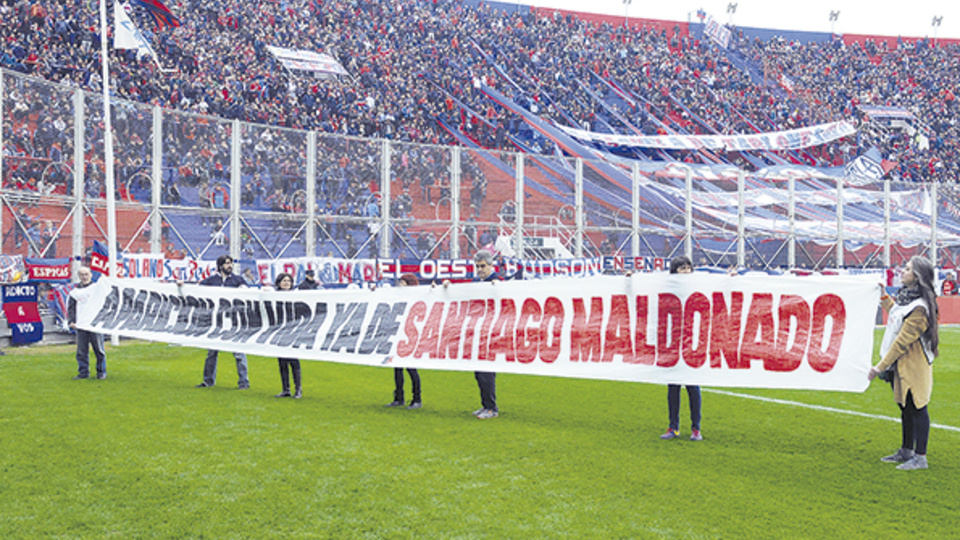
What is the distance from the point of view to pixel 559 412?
28.6 ft

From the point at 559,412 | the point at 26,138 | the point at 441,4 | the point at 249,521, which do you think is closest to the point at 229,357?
the point at 26,138

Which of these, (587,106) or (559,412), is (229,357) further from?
(587,106)

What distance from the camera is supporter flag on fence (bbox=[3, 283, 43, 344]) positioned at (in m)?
14.3

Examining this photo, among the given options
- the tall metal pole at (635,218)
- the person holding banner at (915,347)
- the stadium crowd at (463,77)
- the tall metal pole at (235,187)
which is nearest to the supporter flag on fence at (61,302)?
the stadium crowd at (463,77)

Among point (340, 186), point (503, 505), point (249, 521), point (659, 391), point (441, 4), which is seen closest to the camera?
point (249, 521)

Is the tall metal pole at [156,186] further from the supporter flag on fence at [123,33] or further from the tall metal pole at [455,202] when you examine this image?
the tall metal pole at [455,202]

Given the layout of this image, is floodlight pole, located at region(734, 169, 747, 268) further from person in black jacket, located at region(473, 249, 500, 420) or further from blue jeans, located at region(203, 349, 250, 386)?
blue jeans, located at region(203, 349, 250, 386)

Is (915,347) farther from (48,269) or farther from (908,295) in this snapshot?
(48,269)

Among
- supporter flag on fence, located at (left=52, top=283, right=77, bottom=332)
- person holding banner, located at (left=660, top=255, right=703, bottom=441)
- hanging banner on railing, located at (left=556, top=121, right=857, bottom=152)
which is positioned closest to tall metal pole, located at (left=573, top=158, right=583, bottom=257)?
supporter flag on fence, located at (left=52, top=283, right=77, bottom=332)

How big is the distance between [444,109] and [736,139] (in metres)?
19.9

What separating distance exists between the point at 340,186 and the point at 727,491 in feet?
49.7

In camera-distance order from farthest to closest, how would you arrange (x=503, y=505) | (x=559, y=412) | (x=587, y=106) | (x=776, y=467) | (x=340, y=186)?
(x=587, y=106) < (x=340, y=186) < (x=559, y=412) < (x=776, y=467) < (x=503, y=505)

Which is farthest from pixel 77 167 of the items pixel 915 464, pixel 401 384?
pixel 915 464

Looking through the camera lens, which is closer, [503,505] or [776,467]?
[503,505]
